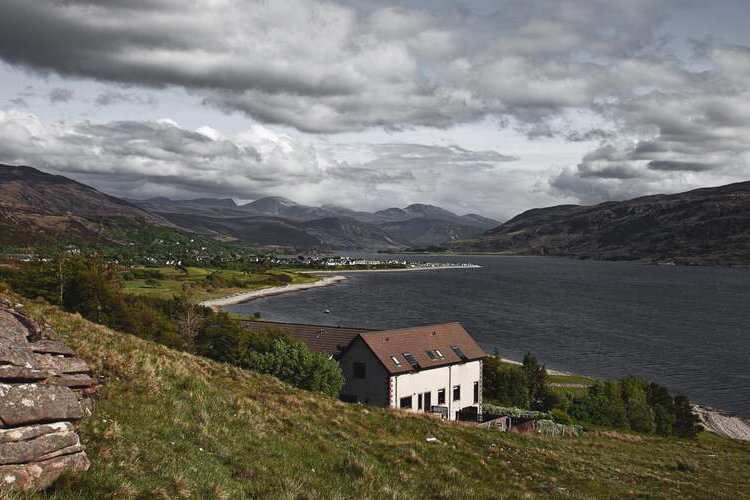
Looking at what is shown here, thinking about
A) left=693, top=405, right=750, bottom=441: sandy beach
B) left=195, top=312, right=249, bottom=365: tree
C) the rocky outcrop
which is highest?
the rocky outcrop

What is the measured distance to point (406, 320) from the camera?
5960 inches

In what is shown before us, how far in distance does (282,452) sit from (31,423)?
7.75m

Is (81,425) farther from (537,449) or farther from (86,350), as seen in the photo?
(537,449)

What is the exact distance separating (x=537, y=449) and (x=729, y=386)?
8280cm

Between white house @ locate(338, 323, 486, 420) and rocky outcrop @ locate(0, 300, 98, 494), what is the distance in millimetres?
43684

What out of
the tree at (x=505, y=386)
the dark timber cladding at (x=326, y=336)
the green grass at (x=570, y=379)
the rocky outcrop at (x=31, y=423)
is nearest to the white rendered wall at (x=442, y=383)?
the dark timber cladding at (x=326, y=336)

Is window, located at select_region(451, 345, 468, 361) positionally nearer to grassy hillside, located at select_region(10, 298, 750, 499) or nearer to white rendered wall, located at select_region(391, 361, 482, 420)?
white rendered wall, located at select_region(391, 361, 482, 420)

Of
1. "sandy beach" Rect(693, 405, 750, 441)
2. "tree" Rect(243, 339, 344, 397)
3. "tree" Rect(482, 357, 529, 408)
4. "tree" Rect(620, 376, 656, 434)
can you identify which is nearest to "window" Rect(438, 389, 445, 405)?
"tree" Rect(243, 339, 344, 397)

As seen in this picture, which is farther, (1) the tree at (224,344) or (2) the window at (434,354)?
(1) the tree at (224,344)

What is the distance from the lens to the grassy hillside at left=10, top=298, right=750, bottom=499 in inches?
485

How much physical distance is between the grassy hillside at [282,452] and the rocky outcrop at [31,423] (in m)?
0.44

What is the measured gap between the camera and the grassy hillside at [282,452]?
12310 millimetres

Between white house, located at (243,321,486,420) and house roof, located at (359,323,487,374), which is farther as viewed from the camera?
house roof, located at (359,323,487,374)

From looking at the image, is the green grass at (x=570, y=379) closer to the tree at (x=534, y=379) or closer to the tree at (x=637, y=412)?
the tree at (x=534, y=379)
